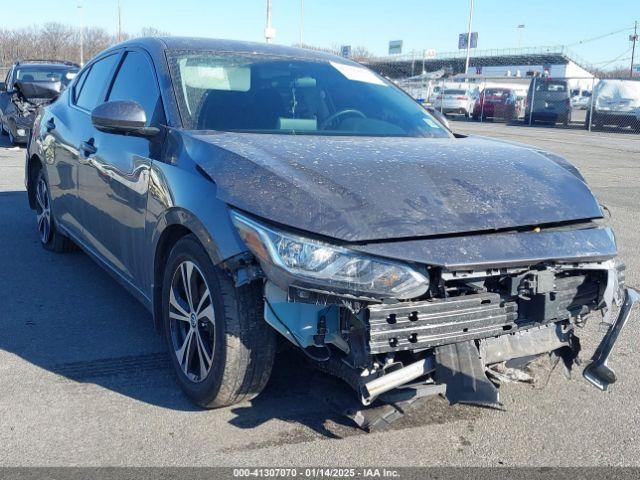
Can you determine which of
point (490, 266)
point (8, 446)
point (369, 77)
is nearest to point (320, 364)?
point (490, 266)

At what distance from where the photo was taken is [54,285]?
5.46m

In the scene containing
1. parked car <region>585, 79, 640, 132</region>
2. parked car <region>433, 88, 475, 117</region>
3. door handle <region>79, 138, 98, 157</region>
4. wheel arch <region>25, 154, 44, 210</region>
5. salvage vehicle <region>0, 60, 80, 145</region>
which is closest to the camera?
door handle <region>79, 138, 98, 157</region>

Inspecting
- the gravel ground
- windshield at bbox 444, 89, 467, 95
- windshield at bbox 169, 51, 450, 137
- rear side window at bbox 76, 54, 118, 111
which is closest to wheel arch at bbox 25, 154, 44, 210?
rear side window at bbox 76, 54, 118, 111

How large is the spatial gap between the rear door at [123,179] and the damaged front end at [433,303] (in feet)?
3.58

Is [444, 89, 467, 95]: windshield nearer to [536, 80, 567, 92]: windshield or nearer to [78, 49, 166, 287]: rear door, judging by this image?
[536, 80, 567, 92]: windshield

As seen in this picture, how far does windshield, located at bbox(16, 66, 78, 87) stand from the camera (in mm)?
15289

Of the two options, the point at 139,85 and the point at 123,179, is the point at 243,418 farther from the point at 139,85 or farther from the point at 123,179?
the point at 139,85

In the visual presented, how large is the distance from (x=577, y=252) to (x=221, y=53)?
7.99 ft

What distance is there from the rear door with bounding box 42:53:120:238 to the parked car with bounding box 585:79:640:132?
999 inches

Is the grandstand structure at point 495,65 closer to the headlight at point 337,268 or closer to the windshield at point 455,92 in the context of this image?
the windshield at point 455,92

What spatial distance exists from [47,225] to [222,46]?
280cm

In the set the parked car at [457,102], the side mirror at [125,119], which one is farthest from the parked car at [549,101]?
the side mirror at [125,119]

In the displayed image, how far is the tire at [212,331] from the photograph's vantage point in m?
3.03

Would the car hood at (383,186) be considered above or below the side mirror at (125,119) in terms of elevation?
below
